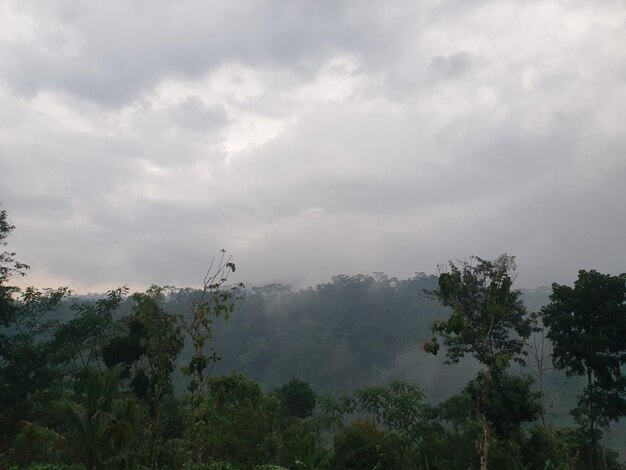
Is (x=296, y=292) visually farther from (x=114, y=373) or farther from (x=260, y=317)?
(x=114, y=373)

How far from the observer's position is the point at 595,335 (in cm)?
2298

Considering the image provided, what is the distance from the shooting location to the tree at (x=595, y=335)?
75.0ft

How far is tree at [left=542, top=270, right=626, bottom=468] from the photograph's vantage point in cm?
2288

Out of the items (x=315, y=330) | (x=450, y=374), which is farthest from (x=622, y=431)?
(x=315, y=330)

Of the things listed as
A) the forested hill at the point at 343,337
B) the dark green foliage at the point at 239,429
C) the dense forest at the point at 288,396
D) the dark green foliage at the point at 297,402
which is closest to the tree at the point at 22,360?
the dense forest at the point at 288,396

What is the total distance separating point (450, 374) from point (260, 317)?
55.0 meters

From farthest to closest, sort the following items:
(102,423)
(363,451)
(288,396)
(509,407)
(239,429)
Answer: (288,396), (239,429), (509,407), (363,451), (102,423)

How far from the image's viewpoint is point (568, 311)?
78.1ft

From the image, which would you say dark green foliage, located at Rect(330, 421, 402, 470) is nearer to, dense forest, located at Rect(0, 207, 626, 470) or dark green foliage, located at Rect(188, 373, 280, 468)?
dense forest, located at Rect(0, 207, 626, 470)

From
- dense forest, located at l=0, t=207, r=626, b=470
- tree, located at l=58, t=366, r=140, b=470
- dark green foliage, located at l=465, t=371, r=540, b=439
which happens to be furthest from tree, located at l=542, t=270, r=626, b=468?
tree, located at l=58, t=366, r=140, b=470

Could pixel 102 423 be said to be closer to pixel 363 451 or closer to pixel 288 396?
pixel 363 451

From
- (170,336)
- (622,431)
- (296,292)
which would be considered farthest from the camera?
(296,292)

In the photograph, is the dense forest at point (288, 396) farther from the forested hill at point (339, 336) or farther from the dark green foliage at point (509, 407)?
the forested hill at point (339, 336)

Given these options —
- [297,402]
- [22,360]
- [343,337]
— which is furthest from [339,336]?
[22,360]
